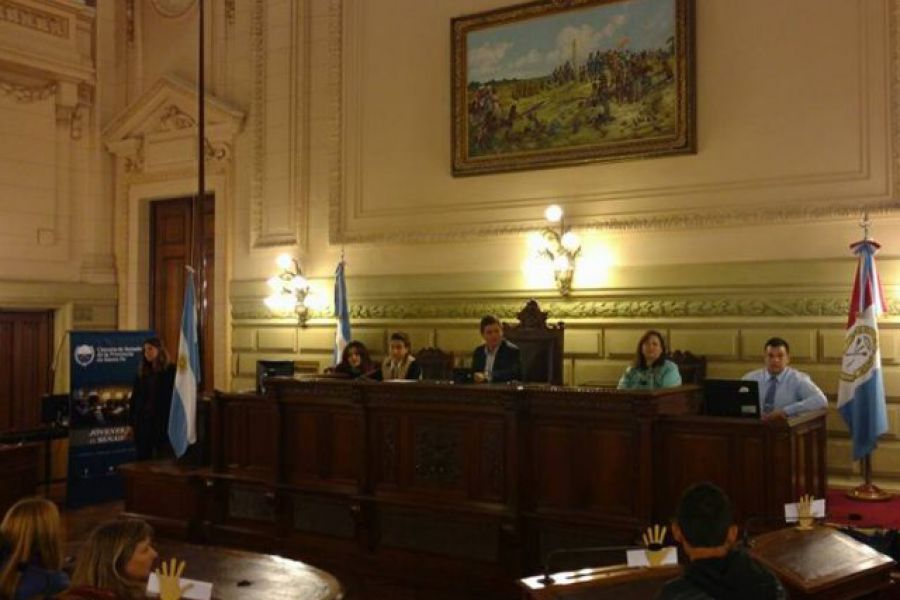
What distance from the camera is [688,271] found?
848 centimetres

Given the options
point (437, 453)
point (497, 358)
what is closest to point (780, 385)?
point (497, 358)

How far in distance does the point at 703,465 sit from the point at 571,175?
4.19 metres

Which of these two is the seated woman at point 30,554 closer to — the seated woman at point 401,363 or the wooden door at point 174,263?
the seated woman at point 401,363

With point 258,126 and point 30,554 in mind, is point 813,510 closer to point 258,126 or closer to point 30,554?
point 30,554

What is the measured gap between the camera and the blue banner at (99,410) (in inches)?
362

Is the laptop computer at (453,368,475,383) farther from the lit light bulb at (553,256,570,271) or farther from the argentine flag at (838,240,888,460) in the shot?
the argentine flag at (838,240,888,460)

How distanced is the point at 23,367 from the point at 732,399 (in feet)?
29.1

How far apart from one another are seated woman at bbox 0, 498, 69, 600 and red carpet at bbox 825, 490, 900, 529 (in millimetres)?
4673

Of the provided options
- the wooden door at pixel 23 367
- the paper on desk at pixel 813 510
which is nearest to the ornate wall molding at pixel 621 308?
the wooden door at pixel 23 367

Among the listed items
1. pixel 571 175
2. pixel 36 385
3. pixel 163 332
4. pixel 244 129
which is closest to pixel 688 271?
pixel 571 175

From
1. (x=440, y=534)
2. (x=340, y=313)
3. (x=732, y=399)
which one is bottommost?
(x=440, y=534)

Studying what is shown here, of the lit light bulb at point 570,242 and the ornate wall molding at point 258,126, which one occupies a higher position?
the ornate wall molding at point 258,126

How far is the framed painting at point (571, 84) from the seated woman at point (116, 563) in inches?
262

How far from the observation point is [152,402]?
9.09 m
